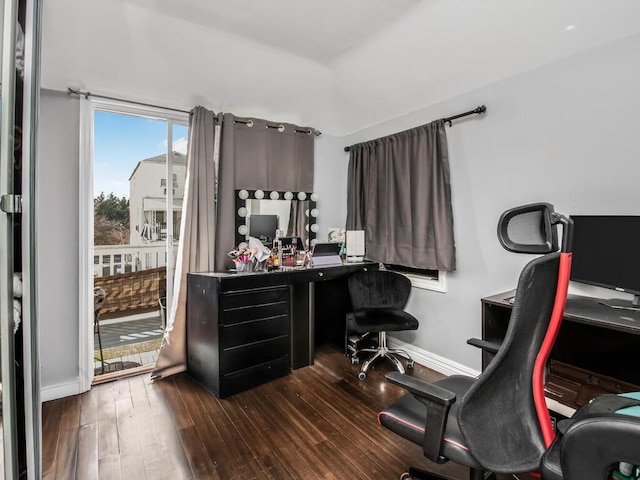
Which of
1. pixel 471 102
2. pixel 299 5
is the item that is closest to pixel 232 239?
pixel 299 5

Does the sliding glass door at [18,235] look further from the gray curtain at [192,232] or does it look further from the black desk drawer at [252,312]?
the gray curtain at [192,232]

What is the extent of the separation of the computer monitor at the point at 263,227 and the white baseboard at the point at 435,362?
5.45 ft

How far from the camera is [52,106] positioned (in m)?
2.35

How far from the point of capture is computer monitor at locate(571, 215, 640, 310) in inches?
64.5

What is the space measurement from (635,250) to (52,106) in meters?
3.72

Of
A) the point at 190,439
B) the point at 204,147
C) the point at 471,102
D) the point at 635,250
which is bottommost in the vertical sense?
the point at 190,439

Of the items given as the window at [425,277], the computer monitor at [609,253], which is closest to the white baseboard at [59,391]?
the window at [425,277]

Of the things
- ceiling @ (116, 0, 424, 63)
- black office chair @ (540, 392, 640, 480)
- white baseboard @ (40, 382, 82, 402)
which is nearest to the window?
ceiling @ (116, 0, 424, 63)

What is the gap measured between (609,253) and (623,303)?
0.98ft

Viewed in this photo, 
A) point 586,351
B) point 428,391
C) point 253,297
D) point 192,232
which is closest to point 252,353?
point 253,297

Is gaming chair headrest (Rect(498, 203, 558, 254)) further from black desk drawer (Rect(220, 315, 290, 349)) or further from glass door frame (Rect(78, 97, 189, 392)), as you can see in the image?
glass door frame (Rect(78, 97, 189, 392))

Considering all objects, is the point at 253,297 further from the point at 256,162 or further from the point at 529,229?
the point at 529,229

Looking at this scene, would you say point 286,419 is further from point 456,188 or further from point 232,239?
point 456,188

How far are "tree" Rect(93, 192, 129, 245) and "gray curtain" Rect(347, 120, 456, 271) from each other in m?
2.20
